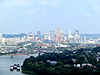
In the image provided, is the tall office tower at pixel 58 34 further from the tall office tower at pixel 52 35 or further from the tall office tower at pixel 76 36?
the tall office tower at pixel 76 36

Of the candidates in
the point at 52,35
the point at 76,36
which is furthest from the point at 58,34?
the point at 76,36

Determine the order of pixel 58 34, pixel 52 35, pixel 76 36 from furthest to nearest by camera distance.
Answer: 1. pixel 76 36
2. pixel 52 35
3. pixel 58 34

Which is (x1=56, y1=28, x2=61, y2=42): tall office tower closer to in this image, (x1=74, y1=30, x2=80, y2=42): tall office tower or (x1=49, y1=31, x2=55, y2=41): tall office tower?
(x1=49, y1=31, x2=55, y2=41): tall office tower

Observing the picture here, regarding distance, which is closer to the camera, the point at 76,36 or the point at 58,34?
the point at 58,34

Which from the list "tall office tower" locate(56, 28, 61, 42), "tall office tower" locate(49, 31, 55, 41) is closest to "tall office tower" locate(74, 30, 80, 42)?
"tall office tower" locate(56, 28, 61, 42)

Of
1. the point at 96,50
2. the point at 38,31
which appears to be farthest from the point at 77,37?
the point at 96,50

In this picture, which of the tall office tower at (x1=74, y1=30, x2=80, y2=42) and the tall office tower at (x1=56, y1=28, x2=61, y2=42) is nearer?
the tall office tower at (x1=56, y1=28, x2=61, y2=42)

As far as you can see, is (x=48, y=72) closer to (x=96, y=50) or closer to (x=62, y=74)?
(x=62, y=74)

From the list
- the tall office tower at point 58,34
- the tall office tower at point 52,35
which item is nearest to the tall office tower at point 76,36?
the tall office tower at point 58,34

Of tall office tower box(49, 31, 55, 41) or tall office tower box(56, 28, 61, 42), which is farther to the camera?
tall office tower box(49, 31, 55, 41)

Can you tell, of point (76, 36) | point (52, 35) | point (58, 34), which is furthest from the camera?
point (76, 36)

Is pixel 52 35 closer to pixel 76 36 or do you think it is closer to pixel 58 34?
pixel 58 34
